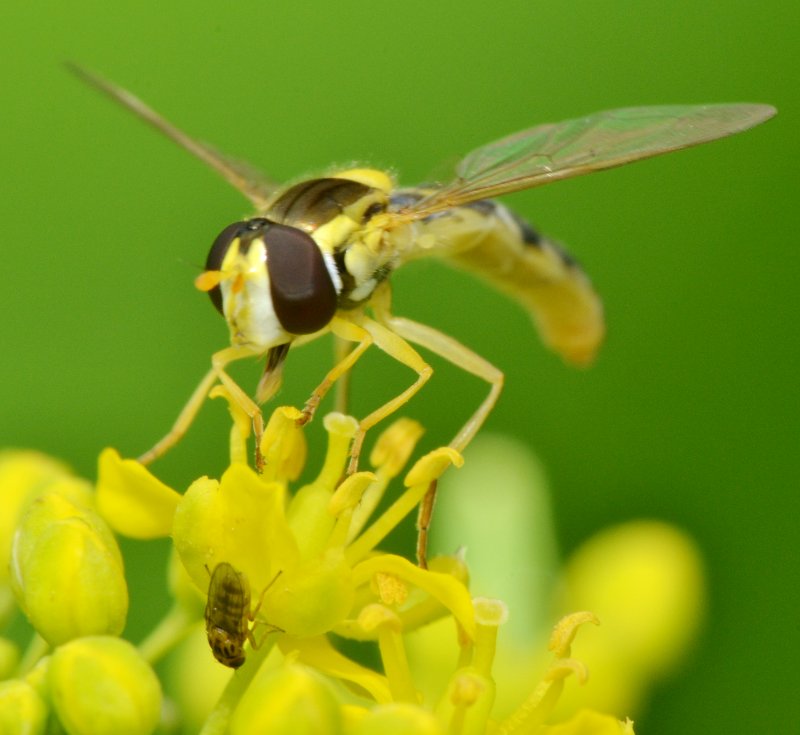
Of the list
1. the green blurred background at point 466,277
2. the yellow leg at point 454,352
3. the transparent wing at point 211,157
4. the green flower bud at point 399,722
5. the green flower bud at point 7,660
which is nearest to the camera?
the green flower bud at point 399,722

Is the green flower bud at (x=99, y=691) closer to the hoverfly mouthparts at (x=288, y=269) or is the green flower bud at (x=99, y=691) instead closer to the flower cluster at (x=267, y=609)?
the flower cluster at (x=267, y=609)

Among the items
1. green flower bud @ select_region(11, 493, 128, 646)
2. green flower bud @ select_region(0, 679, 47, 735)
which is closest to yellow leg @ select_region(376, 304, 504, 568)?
green flower bud @ select_region(11, 493, 128, 646)

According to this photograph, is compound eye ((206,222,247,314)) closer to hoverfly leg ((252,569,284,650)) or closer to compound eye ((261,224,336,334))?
compound eye ((261,224,336,334))

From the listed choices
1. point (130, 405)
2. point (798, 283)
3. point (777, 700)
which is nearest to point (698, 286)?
point (798, 283)

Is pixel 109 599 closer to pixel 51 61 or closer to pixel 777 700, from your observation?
pixel 777 700

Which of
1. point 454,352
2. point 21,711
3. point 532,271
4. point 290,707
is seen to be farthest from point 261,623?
point 532,271

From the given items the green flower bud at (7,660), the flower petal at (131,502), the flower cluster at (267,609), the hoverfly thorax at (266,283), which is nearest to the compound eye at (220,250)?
the hoverfly thorax at (266,283)
